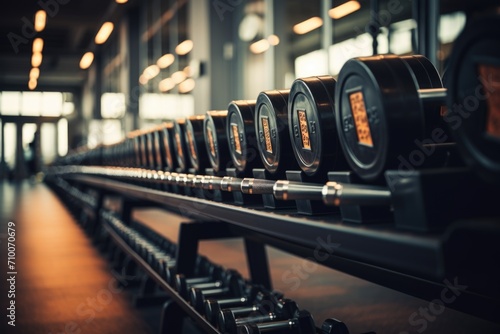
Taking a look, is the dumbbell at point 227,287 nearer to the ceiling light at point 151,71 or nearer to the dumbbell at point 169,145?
the dumbbell at point 169,145

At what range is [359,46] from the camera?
4.61 m

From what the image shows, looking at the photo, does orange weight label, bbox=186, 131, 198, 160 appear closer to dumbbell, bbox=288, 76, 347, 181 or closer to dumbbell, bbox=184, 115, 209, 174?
dumbbell, bbox=184, 115, 209, 174

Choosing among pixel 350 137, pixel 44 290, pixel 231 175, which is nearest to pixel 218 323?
pixel 231 175

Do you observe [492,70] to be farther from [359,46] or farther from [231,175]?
[359,46]

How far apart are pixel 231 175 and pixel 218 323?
50cm

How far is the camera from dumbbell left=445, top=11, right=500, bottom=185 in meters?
0.72

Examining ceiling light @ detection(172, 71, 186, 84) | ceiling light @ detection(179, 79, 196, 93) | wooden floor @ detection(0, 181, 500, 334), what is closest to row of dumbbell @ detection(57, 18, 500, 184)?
wooden floor @ detection(0, 181, 500, 334)

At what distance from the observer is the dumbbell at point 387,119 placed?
0.97 metres

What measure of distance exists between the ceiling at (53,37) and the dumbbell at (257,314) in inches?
256

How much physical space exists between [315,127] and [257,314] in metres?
1.02

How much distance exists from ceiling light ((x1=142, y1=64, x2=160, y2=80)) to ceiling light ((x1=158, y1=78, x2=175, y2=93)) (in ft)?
0.65

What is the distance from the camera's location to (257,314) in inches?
81.7

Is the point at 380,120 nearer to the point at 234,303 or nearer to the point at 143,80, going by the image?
the point at 234,303

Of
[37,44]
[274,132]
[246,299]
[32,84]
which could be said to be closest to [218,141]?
[274,132]
